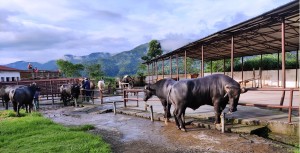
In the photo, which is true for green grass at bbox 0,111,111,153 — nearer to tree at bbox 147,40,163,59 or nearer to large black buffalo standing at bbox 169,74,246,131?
large black buffalo standing at bbox 169,74,246,131

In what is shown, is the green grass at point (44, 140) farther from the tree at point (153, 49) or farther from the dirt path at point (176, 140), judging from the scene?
the tree at point (153, 49)

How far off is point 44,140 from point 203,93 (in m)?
4.27

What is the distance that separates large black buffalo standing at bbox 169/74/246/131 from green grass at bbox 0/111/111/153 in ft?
7.74

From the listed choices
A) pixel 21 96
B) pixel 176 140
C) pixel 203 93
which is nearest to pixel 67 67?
pixel 21 96

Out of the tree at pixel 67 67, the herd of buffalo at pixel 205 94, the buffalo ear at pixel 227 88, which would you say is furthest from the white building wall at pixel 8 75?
the buffalo ear at pixel 227 88

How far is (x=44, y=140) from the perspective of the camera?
6488 mm

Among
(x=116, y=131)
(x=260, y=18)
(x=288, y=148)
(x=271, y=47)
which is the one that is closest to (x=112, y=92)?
(x=271, y=47)

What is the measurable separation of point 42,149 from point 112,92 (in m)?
16.8

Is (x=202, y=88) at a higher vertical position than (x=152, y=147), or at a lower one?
higher

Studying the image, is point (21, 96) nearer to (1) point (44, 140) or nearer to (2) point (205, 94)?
(1) point (44, 140)

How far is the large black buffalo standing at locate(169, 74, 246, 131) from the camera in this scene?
22.8 feet

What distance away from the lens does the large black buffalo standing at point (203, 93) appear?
696 cm

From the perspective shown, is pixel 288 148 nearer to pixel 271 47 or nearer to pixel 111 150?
pixel 111 150

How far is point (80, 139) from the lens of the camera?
6504 mm
